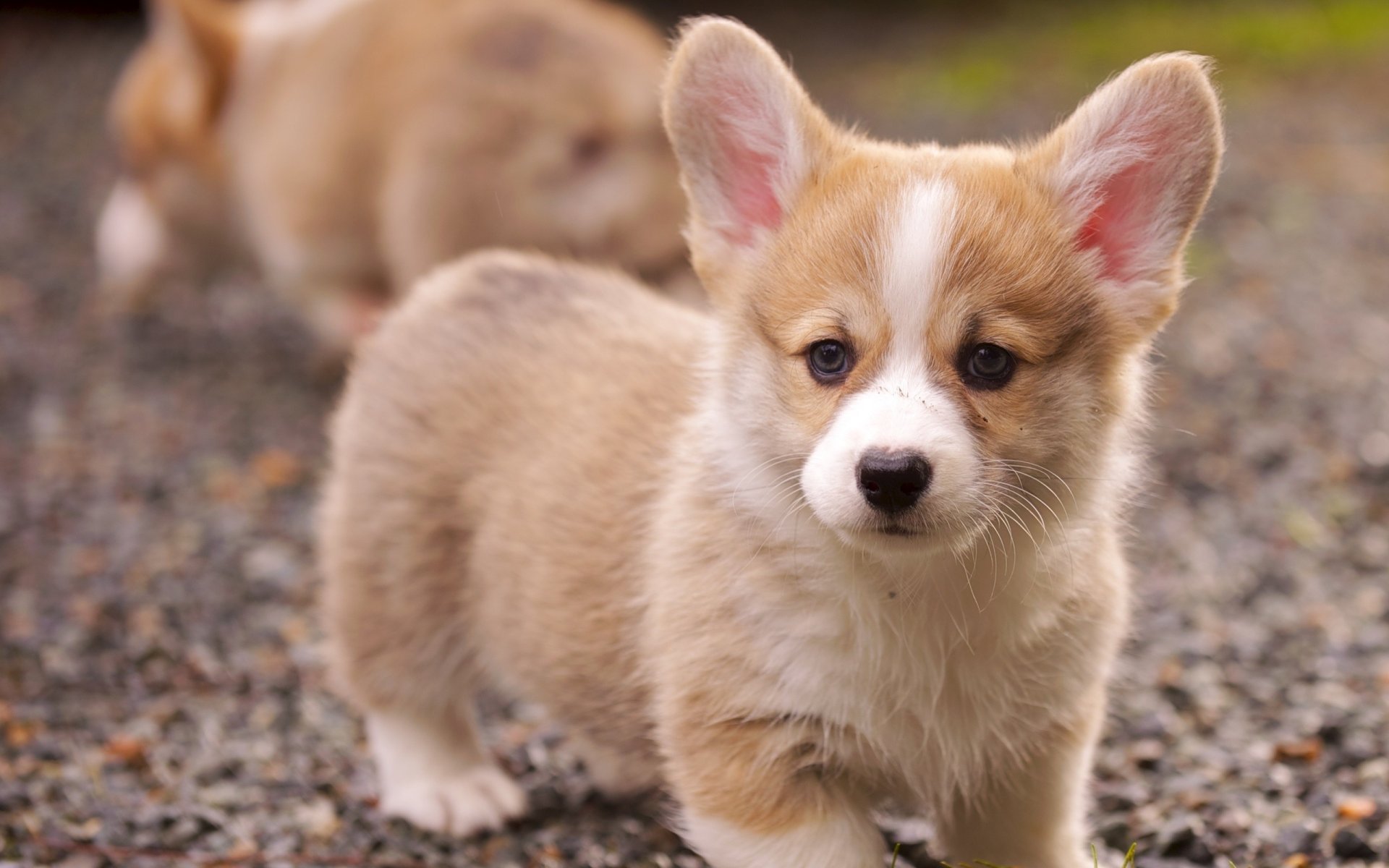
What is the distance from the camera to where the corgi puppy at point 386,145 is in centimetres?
602

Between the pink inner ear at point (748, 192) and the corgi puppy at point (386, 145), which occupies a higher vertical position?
the pink inner ear at point (748, 192)

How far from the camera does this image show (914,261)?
2514mm

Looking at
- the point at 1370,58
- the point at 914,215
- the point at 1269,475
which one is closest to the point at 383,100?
the point at 1269,475

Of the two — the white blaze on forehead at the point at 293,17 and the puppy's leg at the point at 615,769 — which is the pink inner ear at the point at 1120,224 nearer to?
the puppy's leg at the point at 615,769

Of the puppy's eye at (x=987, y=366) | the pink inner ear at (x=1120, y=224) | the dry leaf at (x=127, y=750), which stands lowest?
the dry leaf at (x=127, y=750)

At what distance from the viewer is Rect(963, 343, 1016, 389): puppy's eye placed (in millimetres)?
2529

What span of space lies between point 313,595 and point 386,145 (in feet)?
7.55

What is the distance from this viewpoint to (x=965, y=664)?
2740mm

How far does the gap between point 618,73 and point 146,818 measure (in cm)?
375

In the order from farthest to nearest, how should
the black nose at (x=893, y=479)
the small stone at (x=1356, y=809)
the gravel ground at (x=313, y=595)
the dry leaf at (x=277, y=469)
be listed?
the dry leaf at (x=277, y=469)
the gravel ground at (x=313, y=595)
the small stone at (x=1356, y=809)
the black nose at (x=893, y=479)

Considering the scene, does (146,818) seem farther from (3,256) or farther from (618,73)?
(3,256)

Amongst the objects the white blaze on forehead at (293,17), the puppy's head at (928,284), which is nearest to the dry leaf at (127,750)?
the puppy's head at (928,284)

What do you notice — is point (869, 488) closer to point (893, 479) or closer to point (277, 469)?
point (893, 479)

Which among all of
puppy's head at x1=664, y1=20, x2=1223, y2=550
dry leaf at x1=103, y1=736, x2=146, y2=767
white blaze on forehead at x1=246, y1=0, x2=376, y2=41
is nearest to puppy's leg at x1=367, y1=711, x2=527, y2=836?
dry leaf at x1=103, y1=736, x2=146, y2=767
